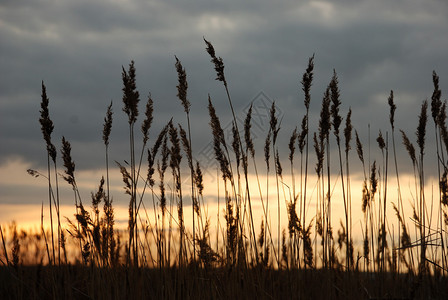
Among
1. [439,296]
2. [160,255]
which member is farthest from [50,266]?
[439,296]

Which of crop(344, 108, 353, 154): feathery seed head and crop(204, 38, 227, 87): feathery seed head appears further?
crop(344, 108, 353, 154): feathery seed head

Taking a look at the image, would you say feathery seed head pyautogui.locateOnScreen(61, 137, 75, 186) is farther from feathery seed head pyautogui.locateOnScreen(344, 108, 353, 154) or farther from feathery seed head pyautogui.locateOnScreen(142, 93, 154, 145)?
feathery seed head pyautogui.locateOnScreen(344, 108, 353, 154)

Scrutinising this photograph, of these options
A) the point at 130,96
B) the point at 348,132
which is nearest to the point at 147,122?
the point at 130,96

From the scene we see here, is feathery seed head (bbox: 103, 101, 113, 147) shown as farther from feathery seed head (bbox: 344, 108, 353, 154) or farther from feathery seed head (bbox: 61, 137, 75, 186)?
feathery seed head (bbox: 344, 108, 353, 154)

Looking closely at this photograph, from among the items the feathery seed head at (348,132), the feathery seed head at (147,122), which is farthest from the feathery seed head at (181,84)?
the feathery seed head at (348,132)

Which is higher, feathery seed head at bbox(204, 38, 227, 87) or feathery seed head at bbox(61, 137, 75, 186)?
feathery seed head at bbox(204, 38, 227, 87)

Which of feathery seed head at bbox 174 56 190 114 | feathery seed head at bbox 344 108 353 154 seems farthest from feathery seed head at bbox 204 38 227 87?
feathery seed head at bbox 344 108 353 154

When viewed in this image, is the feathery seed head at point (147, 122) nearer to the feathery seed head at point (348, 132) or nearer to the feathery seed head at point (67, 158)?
the feathery seed head at point (67, 158)

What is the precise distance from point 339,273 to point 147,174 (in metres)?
1.76

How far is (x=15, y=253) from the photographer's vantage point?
3404 millimetres

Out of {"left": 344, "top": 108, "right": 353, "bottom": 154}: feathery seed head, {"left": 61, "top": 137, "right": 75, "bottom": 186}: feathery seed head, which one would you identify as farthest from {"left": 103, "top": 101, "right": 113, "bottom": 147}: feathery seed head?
{"left": 344, "top": 108, "right": 353, "bottom": 154}: feathery seed head

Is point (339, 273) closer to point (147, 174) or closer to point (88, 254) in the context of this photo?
point (147, 174)

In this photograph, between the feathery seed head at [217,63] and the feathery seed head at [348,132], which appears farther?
the feathery seed head at [348,132]

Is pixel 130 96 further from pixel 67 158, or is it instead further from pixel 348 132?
pixel 348 132
